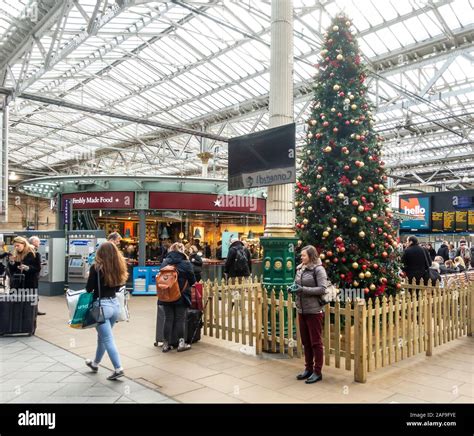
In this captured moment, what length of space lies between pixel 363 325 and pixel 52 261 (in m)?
10.4

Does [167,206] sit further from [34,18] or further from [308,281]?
[308,281]

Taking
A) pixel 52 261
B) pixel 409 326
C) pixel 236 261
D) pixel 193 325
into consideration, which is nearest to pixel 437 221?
pixel 236 261

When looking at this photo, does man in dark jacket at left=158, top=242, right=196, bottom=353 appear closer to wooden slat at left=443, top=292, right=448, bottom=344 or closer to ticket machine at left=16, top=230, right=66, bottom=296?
wooden slat at left=443, top=292, right=448, bottom=344

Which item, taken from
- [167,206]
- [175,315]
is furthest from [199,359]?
[167,206]

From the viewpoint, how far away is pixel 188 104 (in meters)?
22.1

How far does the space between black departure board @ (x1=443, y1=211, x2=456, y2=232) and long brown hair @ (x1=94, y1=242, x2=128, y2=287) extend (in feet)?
49.9

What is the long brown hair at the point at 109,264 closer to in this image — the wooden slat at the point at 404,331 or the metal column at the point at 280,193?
the metal column at the point at 280,193

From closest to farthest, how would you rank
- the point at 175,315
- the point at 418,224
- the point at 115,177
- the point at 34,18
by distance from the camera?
1. the point at 175,315
2. the point at 34,18
3. the point at 115,177
4. the point at 418,224

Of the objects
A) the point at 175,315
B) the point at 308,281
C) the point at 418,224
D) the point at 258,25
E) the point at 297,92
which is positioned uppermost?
the point at 258,25

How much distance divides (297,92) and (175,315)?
14205mm

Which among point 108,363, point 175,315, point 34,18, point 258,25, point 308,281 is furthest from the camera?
point 258,25

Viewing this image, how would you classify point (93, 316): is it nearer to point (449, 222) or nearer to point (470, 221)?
point (470, 221)

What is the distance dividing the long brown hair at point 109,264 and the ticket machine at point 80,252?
735 cm

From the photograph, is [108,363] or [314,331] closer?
[314,331]
